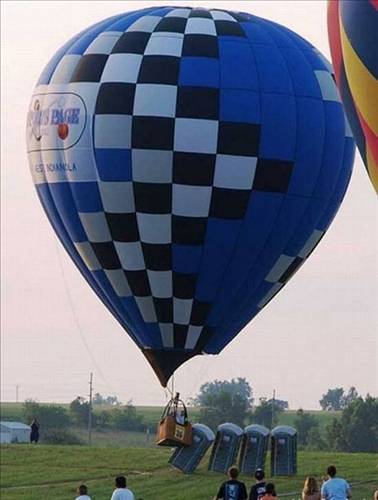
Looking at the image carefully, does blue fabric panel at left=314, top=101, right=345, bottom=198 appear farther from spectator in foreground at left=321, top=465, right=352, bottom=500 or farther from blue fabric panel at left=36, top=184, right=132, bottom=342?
spectator in foreground at left=321, top=465, right=352, bottom=500

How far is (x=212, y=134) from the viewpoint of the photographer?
40.1 m

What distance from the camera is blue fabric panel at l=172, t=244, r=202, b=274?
40.6 meters

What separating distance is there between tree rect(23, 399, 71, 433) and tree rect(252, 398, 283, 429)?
9.83 m

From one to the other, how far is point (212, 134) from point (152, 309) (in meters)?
3.68

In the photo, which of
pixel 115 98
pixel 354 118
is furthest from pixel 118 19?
pixel 354 118

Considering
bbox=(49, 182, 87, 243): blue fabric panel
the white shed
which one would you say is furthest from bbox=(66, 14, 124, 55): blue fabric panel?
the white shed

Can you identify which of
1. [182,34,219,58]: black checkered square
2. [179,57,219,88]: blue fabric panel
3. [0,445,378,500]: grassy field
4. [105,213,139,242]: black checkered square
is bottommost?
[0,445,378,500]: grassy field

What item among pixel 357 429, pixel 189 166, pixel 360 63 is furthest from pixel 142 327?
pixel 357 429

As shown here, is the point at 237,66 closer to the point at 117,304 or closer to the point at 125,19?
the point at 125,19

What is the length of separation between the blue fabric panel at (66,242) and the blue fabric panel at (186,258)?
1.81 meters

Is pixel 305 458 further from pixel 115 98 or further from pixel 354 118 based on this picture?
pixel 354 118

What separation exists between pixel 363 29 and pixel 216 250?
12025mm

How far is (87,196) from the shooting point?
134 ft

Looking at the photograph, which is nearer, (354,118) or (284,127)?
(354,118)
